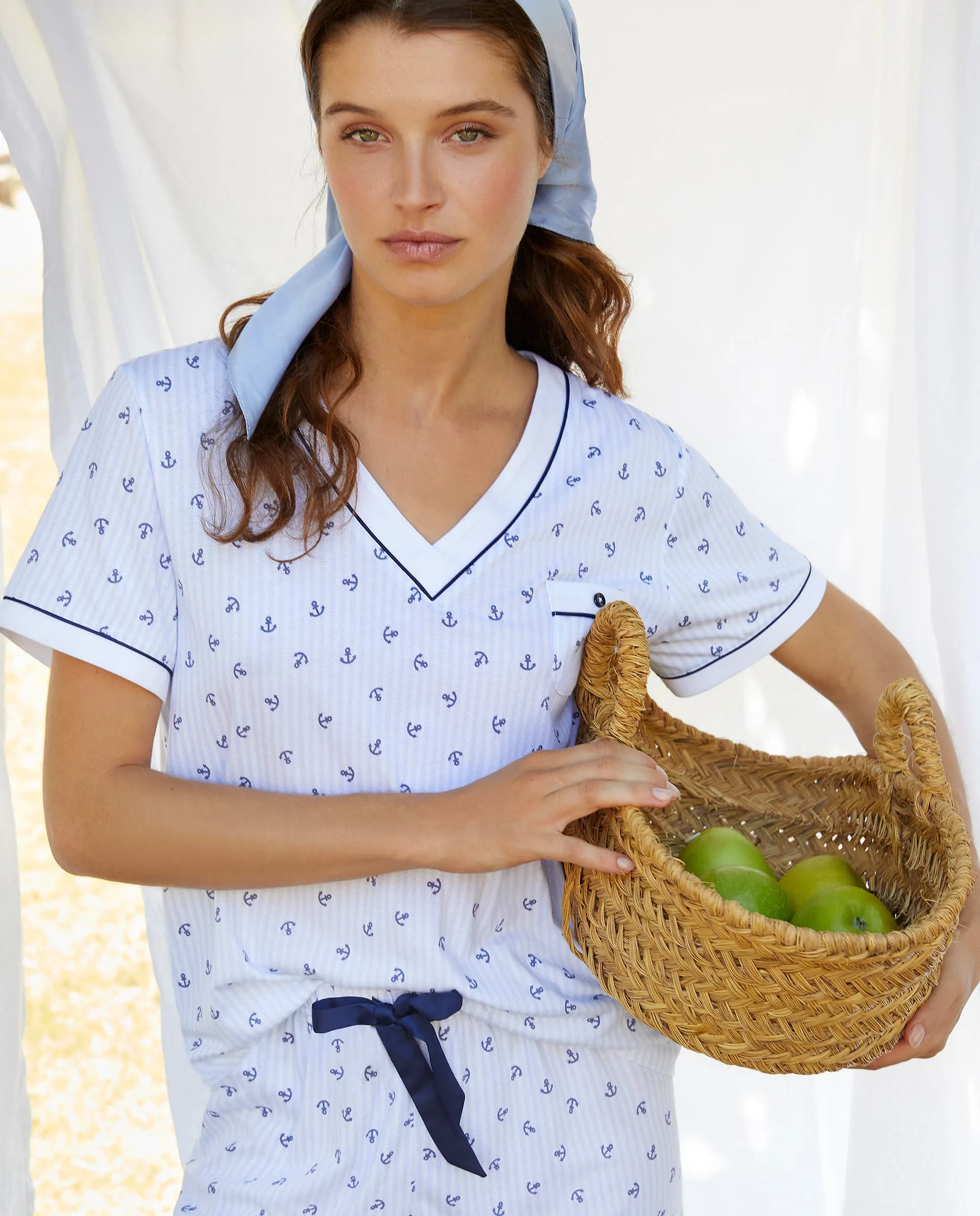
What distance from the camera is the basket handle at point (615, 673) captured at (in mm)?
1245

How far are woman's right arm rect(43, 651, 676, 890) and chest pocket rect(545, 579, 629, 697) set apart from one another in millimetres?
138

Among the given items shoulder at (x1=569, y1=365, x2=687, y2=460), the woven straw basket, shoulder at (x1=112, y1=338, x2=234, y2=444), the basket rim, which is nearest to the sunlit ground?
shoulder at (x1=112, y1=338, x2=234, y2=444)

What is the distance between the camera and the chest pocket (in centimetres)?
135

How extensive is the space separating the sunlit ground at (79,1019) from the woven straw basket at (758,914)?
969mm

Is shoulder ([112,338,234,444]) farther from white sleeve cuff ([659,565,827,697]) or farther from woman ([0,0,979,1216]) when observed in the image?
white sleeve cuff ([659,565,827,697])

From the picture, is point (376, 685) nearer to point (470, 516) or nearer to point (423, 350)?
point (470, 516)

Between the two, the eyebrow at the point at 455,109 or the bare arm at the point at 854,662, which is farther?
the bare arm at the point at 854,662

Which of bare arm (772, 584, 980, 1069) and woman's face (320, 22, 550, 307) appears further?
Answer: bare arm (772, 584, 980, 1069)

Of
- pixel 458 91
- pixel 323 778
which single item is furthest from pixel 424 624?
pixel 458 91

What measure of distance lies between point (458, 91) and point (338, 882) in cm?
72

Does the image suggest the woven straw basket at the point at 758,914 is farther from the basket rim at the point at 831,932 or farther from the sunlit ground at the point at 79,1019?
the sunlit ground at the point at 79,1019

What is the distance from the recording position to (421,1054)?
1.25 meters

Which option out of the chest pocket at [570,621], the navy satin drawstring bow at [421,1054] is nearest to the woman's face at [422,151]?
the chest pocket at [570,621]

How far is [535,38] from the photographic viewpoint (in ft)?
4.14
